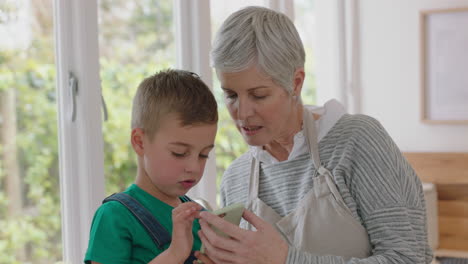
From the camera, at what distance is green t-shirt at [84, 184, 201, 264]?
1357 millimetres

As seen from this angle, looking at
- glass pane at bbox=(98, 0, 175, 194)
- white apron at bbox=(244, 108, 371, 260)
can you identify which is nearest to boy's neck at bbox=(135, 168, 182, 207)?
white apron at bbox=(244, 108, 371, 260)

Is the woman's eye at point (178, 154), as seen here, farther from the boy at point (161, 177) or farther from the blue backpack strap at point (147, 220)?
the blue backpack strap at point (147, 220)

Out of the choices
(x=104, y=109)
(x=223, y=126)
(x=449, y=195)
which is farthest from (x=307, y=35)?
(x=104, y=109)

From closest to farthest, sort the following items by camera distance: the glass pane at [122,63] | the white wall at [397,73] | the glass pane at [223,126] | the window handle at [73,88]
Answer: the window handle at [73,88] → the glass pane at [122,63] → the glass pane at [223,126] → the white wall at [397,73]

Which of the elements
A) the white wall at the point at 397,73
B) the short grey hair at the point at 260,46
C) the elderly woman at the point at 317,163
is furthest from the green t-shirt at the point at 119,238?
the white wall at the point at 397,73

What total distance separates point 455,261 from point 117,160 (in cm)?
259

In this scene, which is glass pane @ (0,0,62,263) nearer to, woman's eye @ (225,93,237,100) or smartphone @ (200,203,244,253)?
woman's eye @ (225,93,237,100)

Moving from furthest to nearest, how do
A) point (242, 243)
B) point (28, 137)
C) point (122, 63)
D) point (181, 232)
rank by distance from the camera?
point (122, 63), point (28, 137), point (242, 243), point (181, 232)

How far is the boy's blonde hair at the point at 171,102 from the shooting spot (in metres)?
1.43

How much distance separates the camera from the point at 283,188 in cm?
183

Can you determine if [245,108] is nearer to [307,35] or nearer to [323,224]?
[323,224]

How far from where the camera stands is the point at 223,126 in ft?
9.95

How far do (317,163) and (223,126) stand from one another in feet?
4.30

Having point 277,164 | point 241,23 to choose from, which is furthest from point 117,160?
point 241,23
